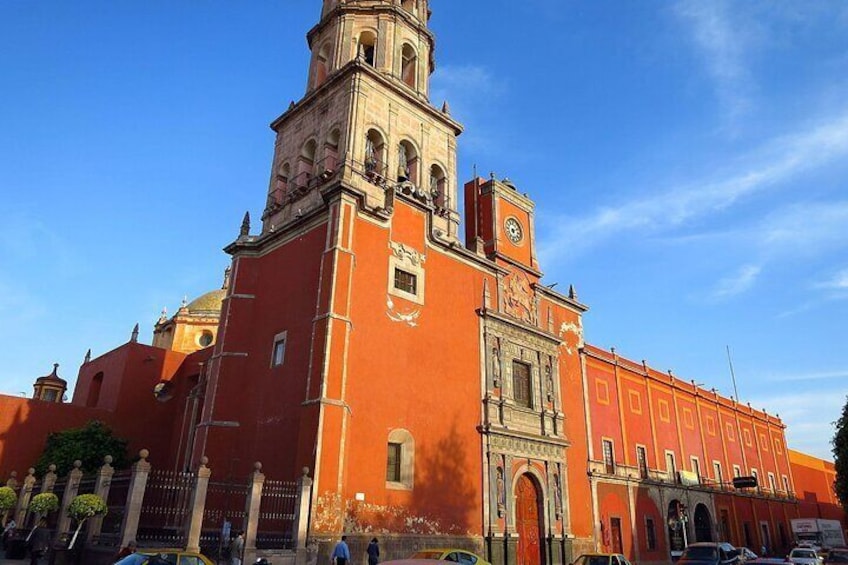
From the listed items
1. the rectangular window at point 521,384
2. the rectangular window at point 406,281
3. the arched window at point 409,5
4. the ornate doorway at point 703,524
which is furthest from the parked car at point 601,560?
the arched window at point 409,5

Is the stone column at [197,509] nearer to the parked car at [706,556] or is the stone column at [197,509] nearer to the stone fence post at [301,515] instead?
the stone fence post at [301,515]

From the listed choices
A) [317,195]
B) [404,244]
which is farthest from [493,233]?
[317,195]

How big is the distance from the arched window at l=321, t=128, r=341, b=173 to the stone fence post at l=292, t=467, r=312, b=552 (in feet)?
35.9

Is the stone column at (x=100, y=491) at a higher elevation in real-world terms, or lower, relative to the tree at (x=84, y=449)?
lower

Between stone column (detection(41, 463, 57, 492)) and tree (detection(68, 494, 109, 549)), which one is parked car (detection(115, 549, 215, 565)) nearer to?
tree (detection(68, 494, 109, 549))

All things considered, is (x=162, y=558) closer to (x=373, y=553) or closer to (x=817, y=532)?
(x=373, y=553)

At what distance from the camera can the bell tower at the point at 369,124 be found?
21219 mm

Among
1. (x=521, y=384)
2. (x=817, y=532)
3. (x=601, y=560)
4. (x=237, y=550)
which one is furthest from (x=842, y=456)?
(x=237, y=550)

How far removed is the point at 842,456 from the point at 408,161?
75.6 ft

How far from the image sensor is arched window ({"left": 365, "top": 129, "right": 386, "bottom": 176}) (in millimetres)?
21312

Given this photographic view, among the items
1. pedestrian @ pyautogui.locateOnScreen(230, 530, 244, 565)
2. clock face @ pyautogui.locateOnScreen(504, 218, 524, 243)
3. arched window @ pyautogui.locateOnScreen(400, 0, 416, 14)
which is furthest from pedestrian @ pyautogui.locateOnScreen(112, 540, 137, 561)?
arched window @ pyautogui.locateOnScreen(400, 0, 416, 14)

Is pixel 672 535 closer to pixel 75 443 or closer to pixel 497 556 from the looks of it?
pixel 497 556

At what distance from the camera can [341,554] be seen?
14188 millimetres

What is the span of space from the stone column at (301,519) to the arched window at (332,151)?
11.0 m
